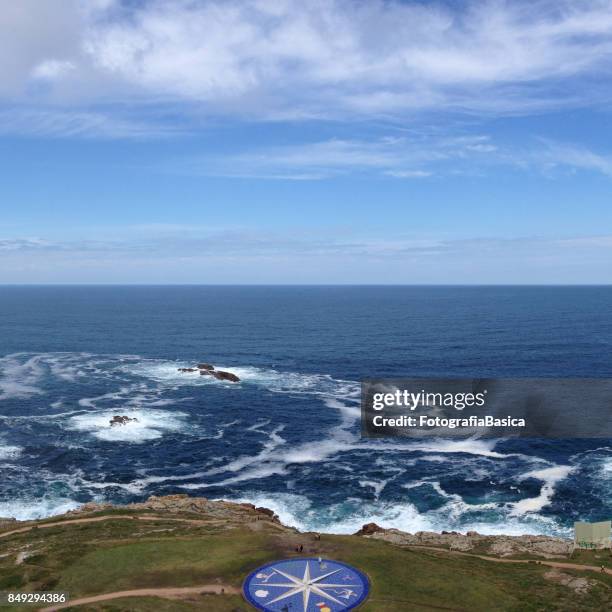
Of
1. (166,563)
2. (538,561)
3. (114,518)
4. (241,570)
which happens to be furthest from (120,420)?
(538,561)

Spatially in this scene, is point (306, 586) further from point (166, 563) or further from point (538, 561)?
point (538, 561)

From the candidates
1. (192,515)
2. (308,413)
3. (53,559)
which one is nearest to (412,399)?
(308,413)

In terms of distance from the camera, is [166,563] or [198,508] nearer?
[166,563]

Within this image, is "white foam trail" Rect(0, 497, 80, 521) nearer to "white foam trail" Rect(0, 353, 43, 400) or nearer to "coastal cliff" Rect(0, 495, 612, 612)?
"coastal cliff" Rect(0, 495, 612, 612)

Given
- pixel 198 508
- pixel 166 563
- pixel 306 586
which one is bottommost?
pixel 198 508

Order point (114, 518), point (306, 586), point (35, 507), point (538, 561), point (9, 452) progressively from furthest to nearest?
1. point (9, 452)
2. point (35, 507)
3. point (114, 518)
4. point (538, 561)
5. point (306, 586)

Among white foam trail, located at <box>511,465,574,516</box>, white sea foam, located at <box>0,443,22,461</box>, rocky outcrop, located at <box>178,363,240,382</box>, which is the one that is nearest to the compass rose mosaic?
white foam trail, located at <box>511,465,574,516</box>

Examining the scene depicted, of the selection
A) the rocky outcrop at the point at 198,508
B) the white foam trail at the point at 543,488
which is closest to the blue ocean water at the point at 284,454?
the white foam trail at the point at 543,488
